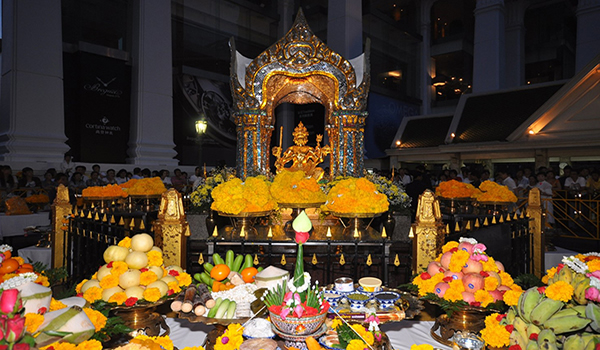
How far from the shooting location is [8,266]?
2832mm

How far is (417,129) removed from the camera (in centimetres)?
1891

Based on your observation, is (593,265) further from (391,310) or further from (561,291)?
(391,310)

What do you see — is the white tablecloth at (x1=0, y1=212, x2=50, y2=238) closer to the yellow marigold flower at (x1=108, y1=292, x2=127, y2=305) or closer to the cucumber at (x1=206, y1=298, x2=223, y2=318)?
the yellow marigold flower at (x1=108, y1=292, x2=127, y2=305)

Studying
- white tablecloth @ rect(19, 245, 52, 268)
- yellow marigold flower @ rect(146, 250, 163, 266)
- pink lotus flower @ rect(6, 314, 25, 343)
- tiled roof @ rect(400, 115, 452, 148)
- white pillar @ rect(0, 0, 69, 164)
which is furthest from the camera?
tiled roof @ rect(400, 115, 452, 148)

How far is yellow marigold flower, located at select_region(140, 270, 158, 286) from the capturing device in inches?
108

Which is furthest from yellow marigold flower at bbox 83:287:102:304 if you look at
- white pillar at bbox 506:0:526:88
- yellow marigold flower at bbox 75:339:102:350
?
white pillar at bbox 506:0:526:88

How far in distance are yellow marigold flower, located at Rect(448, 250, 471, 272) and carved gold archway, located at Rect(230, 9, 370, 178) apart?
5382 millimetres

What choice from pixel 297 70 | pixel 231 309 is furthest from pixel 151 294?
pixel 297 70

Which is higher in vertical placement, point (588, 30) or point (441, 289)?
point (588, 30)

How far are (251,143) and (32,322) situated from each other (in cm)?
634

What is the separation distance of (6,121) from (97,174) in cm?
312

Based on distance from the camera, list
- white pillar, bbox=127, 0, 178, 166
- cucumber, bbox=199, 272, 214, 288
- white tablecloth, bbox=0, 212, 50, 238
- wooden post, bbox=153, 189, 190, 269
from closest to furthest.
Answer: cucumber, bbox=199, 272, 214, 288 → wooden post, bbox=153, 189, 190, 269 → white tablecloth, bbox=0, 212, 50, 238 → white pillar, bbox=127, 0, 178, 166

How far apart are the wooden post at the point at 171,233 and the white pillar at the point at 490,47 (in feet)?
61.6

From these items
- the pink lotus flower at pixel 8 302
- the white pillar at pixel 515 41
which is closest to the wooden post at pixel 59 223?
the pink lotus flower at pixel 8 302
